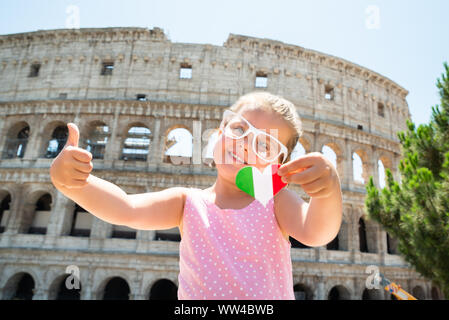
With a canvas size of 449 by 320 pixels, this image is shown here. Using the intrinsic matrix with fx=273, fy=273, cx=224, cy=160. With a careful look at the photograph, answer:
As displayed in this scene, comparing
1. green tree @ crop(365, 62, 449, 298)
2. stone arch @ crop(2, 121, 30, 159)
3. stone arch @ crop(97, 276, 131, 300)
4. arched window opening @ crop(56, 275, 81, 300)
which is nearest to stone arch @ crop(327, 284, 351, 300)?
green tree @ crop(365, 62, 449, 298)

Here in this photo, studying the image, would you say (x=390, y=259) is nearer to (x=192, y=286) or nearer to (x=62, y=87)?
(x=192, y=286)

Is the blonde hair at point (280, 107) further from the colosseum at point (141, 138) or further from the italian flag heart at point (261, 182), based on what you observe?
the colosseum at point (141, 138)

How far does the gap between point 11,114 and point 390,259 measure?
24.2 meters

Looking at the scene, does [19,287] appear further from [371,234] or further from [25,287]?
[371,234]

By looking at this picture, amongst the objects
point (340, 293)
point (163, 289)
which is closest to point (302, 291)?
point (340, 293)

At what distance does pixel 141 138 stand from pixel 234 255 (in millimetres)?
17962

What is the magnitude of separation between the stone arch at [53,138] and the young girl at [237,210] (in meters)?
17.0

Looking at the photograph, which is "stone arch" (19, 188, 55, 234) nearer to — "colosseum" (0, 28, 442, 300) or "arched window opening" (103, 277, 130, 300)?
"colosseum" (0, 28, 442, 300)

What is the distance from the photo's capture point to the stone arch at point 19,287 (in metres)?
13.5

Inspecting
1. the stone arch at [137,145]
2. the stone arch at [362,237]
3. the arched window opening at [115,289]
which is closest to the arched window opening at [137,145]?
the stone arch at [137,145]

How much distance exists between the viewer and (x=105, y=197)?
5.15 feet

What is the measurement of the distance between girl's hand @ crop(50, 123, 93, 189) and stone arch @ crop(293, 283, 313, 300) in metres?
15.3

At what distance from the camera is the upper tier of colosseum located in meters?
16.3

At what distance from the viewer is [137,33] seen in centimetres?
1706
